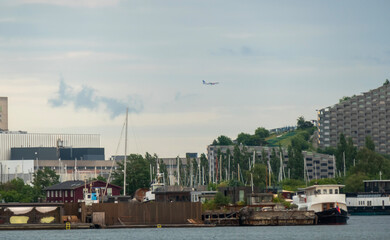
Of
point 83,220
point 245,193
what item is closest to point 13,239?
point 83,220

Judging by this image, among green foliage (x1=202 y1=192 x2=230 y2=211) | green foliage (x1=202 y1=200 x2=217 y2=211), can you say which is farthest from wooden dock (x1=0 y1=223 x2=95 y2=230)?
green foliage (x1=202 y1=192 x2=230 y2=211)

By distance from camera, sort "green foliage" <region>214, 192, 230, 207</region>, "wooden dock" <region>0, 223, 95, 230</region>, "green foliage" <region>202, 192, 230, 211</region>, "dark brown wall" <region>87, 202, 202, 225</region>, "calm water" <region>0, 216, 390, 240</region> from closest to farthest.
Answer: "calm water" <region>0, 216, 390, 240</region> → "dark brown wall" <region>87, 202, 202, 225</region> → "wooden dock" <region>0, 223, 95, 230</region> → "green foliage" <region>202, 192, 230, 211</region> → "green foliage" <region>214, 192, 230, 207</region>

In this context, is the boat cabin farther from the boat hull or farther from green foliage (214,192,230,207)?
green foliage (214,192,230,207)

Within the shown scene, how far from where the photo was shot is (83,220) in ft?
478

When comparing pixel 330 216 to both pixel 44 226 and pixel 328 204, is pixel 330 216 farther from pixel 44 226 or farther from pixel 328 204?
pixel 44 226

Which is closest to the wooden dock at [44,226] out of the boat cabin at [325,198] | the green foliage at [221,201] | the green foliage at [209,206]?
the green foliage at [209,206]

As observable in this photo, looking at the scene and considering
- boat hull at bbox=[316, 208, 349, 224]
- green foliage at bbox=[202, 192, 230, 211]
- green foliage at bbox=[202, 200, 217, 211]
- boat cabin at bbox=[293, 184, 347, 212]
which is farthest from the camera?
green foliage at bbox=[202, 192, 230, 211]

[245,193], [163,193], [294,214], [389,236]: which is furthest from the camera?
[245,193]

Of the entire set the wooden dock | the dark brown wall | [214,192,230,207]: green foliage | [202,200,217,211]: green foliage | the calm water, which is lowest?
the calm water

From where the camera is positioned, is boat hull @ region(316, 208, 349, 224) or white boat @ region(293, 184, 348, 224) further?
white boat @ region(293, 184, 348, 224)

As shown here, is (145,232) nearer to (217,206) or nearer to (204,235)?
(204,235)

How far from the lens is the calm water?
127750mm

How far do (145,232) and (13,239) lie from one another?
20225mm

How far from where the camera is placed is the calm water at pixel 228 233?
419 feet
